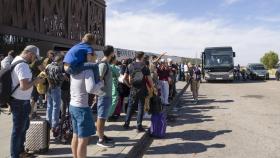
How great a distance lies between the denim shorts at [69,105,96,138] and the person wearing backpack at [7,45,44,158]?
0.73 m

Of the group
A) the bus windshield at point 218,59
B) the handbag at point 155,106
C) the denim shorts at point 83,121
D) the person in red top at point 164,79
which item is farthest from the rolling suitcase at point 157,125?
the bus windshield at point 218,59

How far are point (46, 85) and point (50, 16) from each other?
3048cm

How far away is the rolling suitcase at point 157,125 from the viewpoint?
9273 millimetres

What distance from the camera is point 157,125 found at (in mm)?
9352

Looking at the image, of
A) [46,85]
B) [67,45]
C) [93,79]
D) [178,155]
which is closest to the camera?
[93,79]

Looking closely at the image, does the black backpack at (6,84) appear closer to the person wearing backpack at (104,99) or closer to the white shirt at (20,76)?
the white shirt at (20,76)

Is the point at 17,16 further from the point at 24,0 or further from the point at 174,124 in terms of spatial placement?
the point at 174,124

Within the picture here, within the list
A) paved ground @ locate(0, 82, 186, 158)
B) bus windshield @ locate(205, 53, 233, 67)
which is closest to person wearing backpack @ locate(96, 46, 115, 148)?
paved ground @ locate(0, 82, 186, 158)

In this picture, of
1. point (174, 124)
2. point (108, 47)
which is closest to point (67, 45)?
point (174, 124)

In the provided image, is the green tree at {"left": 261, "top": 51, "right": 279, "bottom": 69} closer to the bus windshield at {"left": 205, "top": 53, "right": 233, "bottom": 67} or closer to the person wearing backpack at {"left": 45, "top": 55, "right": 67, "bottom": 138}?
the bus windshield at {"left": 205, "top": 53, "right": 233, "bottom": 67}

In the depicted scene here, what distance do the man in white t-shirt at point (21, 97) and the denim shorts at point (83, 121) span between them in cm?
73

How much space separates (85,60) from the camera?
19.2ft

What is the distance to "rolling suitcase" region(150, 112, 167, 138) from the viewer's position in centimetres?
927

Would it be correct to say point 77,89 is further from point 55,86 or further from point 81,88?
point 55,86
